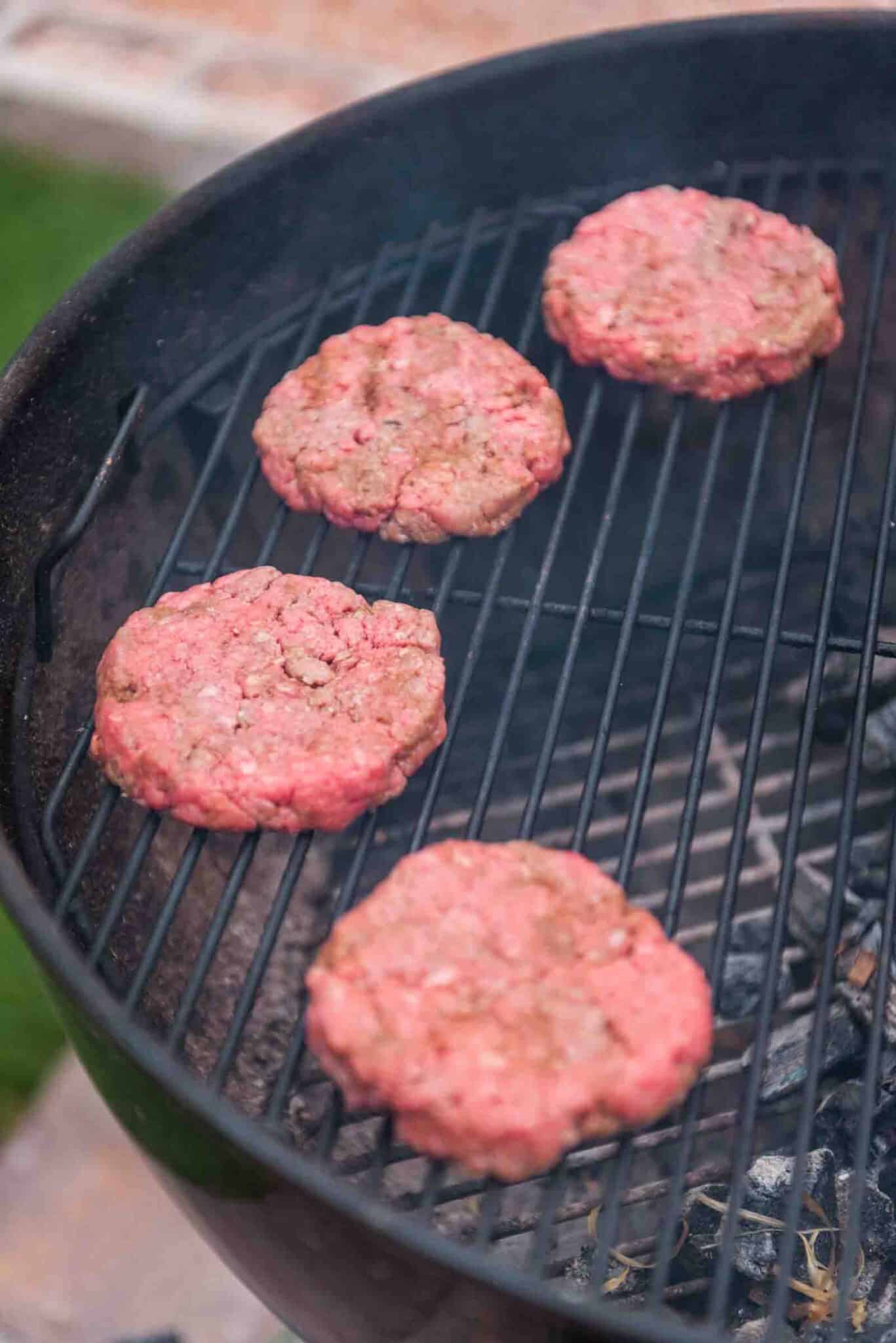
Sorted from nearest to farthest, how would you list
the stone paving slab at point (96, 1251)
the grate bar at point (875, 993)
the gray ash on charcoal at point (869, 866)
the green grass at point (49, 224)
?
the grate bar at point (875, 993), the gray ash on charcoal at point (869, 866), the stone paving slab at point (96, 1251), the green grass at point (49, 224)

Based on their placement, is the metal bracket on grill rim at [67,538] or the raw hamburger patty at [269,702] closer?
the raw hamburger patty at [269,702]

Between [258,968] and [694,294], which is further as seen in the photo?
[694,294]

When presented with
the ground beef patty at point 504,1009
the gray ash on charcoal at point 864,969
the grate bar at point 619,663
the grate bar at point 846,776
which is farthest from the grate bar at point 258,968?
the gray ash on charcoal at point 864,969

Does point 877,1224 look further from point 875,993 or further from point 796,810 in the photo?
point 796,810

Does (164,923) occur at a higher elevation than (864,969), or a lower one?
higher

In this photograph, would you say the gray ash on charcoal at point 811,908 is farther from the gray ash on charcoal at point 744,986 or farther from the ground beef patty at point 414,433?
the ground beef patty at point 414,433

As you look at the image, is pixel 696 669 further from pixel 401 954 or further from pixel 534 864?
pixel 401 954

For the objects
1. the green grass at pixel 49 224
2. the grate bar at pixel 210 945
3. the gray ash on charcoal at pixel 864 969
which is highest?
the grate bar at pixel 210 945

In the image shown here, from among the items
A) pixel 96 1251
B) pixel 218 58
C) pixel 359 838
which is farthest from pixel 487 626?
pixel 218 58

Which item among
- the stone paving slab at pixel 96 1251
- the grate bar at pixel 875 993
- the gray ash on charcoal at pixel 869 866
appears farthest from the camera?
the stone paving slab at pixel 96 1251
